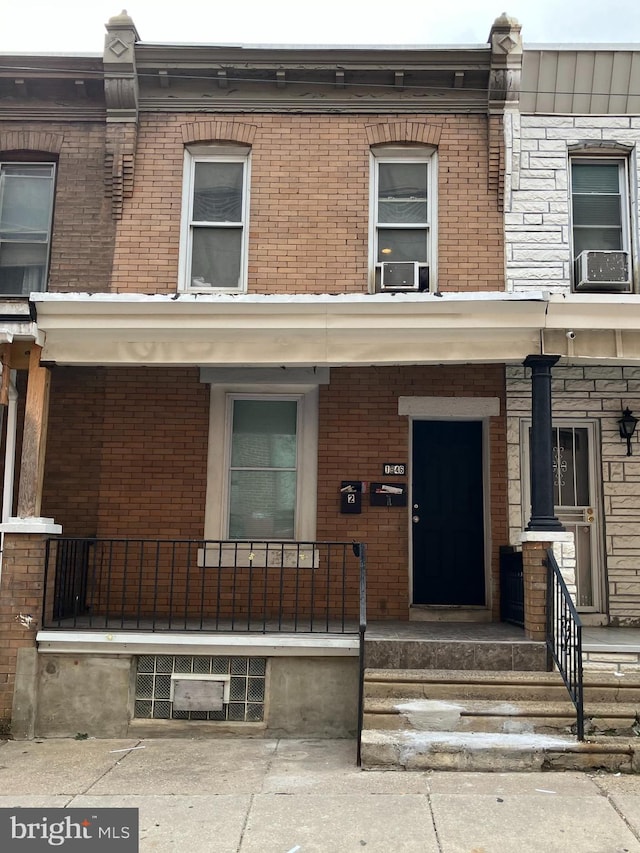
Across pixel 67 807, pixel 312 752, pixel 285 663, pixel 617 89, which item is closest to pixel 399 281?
pixel 617 89

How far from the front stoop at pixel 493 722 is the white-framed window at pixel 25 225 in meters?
5.67

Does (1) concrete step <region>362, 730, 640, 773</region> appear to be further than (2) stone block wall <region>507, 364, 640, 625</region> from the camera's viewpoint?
No

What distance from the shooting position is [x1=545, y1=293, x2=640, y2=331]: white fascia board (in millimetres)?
6625

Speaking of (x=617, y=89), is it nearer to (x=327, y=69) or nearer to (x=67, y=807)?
(x=327, y=69)

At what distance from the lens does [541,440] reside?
22.2 feet

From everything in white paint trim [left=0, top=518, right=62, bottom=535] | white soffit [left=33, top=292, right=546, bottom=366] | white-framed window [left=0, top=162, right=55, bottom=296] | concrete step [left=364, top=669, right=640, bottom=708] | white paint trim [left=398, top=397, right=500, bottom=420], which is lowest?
concrete step [left=364, top=669, right=640, bottom=708]

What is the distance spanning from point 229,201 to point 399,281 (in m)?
2.17

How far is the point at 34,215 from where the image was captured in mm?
8500

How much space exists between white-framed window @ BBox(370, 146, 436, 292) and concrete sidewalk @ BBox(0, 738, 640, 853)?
491cm

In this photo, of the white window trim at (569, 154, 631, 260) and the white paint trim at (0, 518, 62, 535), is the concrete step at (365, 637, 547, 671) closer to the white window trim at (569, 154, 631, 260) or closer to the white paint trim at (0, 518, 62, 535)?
the white paint trim at (0, 518, 62, 535)

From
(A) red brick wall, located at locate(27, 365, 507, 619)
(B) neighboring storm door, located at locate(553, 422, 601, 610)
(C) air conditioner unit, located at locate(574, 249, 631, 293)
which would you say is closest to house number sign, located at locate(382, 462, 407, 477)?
(A) red brick wall, located at locate(27, 365, 507, 619)

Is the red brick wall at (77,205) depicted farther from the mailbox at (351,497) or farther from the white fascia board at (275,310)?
the mailbox at (351,497)

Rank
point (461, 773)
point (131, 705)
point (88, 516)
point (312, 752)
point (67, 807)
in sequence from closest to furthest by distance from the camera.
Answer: point (67, 807), point (461, 773), point (312, 752), point (131, 705), point (88, 516)

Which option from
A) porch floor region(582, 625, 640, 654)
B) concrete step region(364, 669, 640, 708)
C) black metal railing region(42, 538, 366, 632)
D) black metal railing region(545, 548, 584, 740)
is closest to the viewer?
black metal railing region(545, 548, 584, 740)
